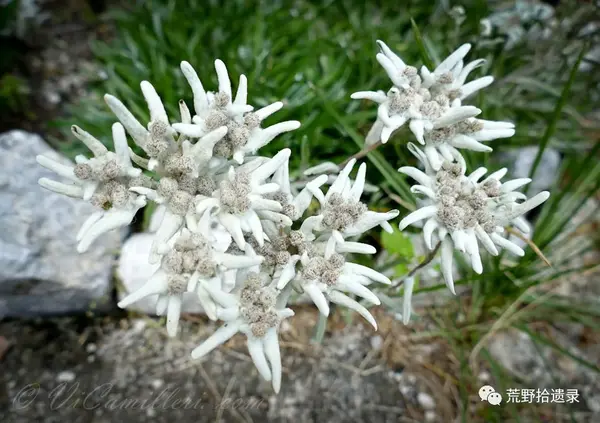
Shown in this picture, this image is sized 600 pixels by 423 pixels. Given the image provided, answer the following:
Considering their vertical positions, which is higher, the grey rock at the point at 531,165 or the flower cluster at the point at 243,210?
the flower cluster at the point at 243,210

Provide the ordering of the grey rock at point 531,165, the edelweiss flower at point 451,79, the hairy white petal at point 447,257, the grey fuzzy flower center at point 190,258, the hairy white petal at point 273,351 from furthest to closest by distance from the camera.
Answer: the grey rock at point 531,165, the edelweiss flower at point 451,79, the hairy white petal at point 447,257, the hairy white petal at point 273,351, the grey fuzzy flower center at point 190,258

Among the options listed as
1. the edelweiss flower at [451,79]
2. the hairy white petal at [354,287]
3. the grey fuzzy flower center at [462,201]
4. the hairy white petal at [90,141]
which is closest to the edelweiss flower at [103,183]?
the hairy white petal at [90,141]

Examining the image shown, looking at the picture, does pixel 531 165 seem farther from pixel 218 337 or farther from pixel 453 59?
pixel 218 337

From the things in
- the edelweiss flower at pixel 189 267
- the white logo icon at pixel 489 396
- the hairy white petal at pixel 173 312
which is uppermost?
the edelweiss flower at pixel 189 267

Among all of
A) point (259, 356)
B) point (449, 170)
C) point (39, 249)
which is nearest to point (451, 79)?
point (449, 170)

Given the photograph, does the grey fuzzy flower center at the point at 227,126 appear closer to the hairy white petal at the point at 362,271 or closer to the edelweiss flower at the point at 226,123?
the edelweiss flower at the point at 226,123

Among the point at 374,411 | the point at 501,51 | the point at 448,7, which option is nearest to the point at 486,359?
the point at 374,411

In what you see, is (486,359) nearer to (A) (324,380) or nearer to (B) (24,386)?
(A) (324,380)
